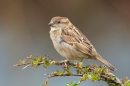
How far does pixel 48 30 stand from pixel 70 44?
127cm

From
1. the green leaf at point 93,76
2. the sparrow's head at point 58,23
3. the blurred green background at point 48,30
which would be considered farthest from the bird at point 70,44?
the blurred green background at point 48,30

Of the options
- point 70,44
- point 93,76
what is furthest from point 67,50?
point 93,76

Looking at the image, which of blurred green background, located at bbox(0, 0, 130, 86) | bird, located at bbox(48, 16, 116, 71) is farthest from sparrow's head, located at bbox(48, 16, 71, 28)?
blurred green background, located at bbox(0, 0, 130, 86)

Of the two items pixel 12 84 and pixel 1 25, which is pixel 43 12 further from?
pixel 12 84

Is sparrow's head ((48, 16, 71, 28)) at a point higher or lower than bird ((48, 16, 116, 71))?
higher

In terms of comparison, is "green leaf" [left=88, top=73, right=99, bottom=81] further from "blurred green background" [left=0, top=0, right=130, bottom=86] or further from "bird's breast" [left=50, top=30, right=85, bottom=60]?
"blurred green background" [left=0, top=0, right=130, bottom=86]

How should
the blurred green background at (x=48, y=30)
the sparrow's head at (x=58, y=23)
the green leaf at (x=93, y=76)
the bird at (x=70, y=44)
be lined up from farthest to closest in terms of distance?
1. the blurred green background at (x=48, y=30)
2. the sparrow's head at (x=58, y=23)
3. the bird at (x=70, y=44)
4. the green leaf at (x=93, y=76)

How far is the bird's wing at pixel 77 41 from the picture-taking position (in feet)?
5.65

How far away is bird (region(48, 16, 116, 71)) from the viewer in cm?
171

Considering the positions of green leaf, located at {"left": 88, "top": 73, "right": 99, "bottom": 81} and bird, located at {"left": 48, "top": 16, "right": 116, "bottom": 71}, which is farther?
bird, located at {"left": 48, "top": 16, "right": 116, "bottom": 71}

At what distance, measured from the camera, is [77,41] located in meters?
1.80

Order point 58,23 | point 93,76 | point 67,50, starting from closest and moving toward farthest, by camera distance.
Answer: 1. point 93,76
2. point 67,50
3. point 58,23

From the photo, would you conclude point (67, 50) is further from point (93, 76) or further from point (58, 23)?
point (93, 76)

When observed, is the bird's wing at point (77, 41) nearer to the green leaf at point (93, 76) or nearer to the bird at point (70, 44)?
the bird at point (70, 44)
